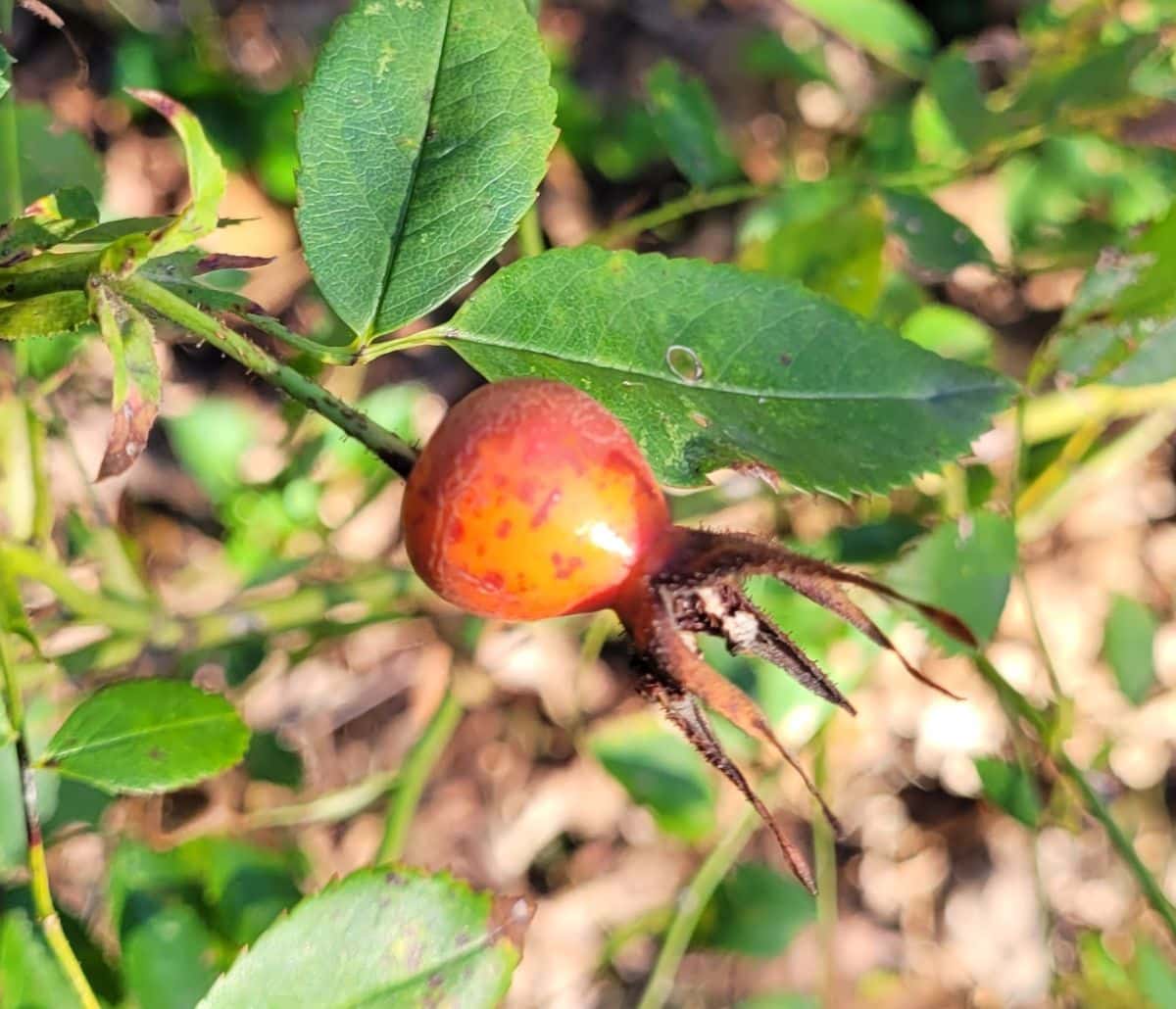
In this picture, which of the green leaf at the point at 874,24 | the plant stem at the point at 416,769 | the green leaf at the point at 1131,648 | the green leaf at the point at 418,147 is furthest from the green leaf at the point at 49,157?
the green leaf at the point at 1131,648

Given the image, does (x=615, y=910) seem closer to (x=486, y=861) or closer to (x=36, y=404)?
→ (x=486, y=861)

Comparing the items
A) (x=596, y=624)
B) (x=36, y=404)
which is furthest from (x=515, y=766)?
(x=36, y=404)

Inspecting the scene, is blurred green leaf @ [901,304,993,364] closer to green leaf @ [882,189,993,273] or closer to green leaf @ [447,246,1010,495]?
green leaf @ [882,189,993,273]

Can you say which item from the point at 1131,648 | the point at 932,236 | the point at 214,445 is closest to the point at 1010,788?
the point at 1131,648

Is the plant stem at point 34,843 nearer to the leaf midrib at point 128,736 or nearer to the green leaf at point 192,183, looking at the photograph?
the leaf midrib at point 128,736

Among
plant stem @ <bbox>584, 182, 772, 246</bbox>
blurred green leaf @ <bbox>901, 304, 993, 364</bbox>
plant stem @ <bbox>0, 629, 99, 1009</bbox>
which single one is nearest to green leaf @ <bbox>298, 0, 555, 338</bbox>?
plant stem @ <bbox>0, 629, 99, 1009</bbox>

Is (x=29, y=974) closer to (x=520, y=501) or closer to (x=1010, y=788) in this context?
(x=520, y=501)
